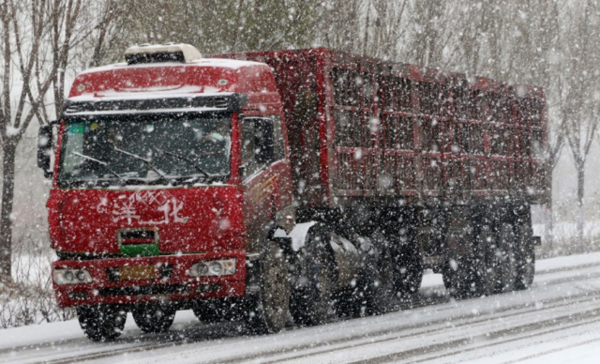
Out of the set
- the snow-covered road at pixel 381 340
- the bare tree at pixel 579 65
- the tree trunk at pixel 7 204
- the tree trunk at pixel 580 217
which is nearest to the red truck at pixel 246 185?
the snow-covered road at pixel 381 340

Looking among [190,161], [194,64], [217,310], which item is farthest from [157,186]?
[217,310]

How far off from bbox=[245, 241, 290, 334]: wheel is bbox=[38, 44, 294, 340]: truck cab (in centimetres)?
17

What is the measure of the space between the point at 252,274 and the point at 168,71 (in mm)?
2320

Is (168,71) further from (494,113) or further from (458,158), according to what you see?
(494,113)

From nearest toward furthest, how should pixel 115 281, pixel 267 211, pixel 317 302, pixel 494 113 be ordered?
pixel 115 281
pixel 267 211
pixel 317 302
pixel 494 113

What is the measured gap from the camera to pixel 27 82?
1691cm

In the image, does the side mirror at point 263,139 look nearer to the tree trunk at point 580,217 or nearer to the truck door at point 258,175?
the truck door at point 258,175

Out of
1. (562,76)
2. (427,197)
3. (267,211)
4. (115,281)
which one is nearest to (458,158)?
(427,197)

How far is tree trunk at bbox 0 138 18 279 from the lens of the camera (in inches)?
699

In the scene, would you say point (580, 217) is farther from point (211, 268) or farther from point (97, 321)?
point (211, 268)

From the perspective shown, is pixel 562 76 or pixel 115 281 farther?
pixel 562 76

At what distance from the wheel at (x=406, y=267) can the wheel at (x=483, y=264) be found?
188 centimetres

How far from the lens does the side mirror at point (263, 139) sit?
12.0 meters

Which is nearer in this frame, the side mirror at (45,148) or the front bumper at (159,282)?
the front bumper at (159,282)
